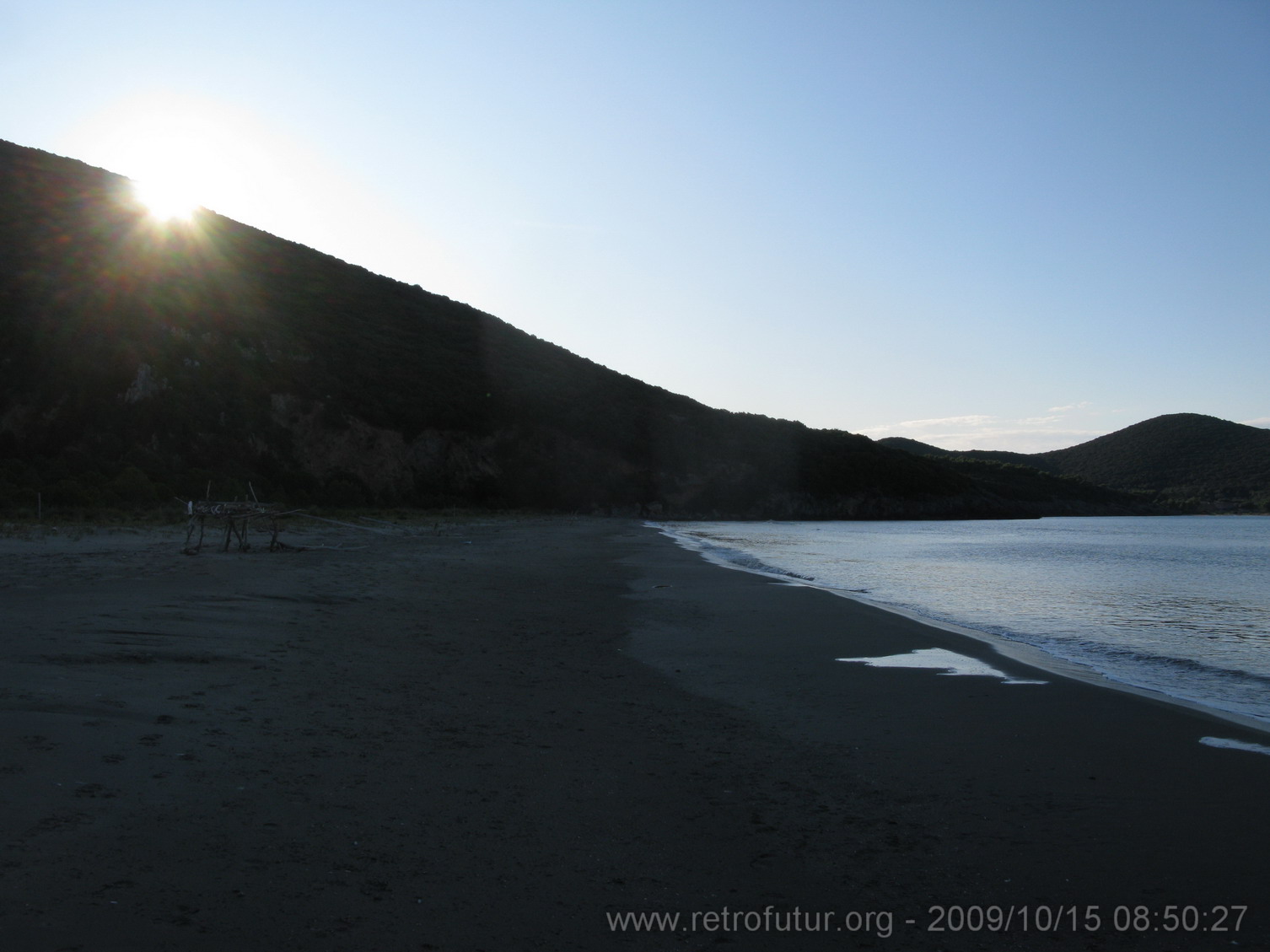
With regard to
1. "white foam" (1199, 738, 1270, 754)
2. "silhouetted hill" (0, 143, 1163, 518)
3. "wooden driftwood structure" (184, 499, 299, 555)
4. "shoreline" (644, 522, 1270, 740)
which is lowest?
"shoreline" (644, 522, 1270, 740)

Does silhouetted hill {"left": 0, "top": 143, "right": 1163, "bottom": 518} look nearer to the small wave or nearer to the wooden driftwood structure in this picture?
the wooden driftwood structure

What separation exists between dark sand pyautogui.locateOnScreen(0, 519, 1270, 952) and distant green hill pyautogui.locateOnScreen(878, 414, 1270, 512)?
364 feet

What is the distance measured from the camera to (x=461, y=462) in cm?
5300

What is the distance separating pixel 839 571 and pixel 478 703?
16.4 meters

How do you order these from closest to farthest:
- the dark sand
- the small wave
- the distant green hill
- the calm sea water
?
the dark sand
the calm sea water
the small wave
the distant green hill

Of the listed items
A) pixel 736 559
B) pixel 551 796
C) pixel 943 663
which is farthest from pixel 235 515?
pixel 551 796

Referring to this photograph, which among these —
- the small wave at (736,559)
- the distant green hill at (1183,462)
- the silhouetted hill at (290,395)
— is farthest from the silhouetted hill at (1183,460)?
the small wave at (736,559)

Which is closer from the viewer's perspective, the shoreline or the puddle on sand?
the shoreline

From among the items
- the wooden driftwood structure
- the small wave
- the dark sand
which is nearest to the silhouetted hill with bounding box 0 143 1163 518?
the wooden driftwood structure

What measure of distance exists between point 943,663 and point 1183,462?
405 feet

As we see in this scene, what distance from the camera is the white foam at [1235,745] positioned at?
5.41 metres

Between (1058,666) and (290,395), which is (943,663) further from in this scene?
(290,395)

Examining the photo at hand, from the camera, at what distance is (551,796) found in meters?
4.32

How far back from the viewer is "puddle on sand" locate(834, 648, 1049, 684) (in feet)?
26.3
